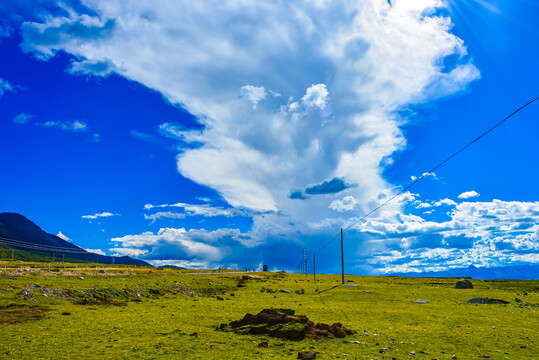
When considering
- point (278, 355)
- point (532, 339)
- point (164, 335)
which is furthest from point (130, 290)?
point (532, 339)

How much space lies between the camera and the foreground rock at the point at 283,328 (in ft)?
58.0

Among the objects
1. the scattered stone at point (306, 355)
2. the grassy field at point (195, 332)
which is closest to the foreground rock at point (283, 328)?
the grassy field at point (195, 332)

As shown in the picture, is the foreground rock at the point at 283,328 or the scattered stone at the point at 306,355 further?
the foreground rock at the point at 283,328

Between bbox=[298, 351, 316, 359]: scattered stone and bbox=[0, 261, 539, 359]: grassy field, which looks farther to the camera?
bbox=[0, 261, 539, 359]: grassy field

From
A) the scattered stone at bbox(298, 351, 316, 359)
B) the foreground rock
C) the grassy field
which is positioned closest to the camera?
the scattered stone at bbox(298, 351, 316, 359)

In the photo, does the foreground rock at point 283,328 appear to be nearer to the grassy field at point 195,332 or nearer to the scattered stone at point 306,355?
the grassy field at point 195,332

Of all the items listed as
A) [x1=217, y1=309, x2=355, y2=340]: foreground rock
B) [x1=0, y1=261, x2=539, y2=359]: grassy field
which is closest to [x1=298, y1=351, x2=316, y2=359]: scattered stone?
[x1=0, y1=261, x2=539, y2=359]: grassy field

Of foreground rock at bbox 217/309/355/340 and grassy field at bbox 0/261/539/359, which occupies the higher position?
foreground rock at bbox 217/309/355/340

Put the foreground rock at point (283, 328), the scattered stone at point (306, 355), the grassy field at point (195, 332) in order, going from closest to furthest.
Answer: the scattered stone at point (306, 355) < the grassy field at point (195, 332) < the foreground rock at point (283, 328)

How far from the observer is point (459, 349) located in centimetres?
1678

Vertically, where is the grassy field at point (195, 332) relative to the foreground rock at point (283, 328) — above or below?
below

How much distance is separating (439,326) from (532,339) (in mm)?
5334

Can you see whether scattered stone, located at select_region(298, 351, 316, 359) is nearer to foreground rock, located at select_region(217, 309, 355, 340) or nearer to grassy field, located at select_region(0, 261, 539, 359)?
grassy field, located at select_region(0, 261, 539, 359)

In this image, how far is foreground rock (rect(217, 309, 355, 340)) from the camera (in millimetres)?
17672
